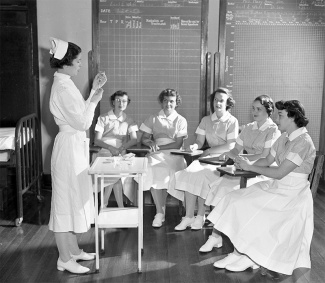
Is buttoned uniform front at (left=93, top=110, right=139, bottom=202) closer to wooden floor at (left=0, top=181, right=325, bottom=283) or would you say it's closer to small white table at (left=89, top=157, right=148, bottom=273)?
wooden floor at (left=0, top=181, right=325, bottom=283)

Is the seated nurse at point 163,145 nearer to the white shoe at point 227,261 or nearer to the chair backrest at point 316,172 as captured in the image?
the white shoe at point 227,261

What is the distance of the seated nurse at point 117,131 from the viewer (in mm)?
4938

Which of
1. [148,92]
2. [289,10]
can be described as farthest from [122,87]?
[289,10]

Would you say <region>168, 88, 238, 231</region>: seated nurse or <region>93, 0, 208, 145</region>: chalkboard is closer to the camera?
<region>168, 88, 238, 231</region>: seated nurse

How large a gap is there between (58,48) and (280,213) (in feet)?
6.18

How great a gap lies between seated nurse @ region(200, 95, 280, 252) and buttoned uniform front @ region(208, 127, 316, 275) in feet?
1.70

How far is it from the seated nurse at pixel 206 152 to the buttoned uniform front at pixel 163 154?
15 cm

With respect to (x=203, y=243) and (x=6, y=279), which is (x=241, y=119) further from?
(x=6, y=279)

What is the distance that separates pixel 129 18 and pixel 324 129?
101 inches

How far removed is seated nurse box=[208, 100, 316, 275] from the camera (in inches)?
134

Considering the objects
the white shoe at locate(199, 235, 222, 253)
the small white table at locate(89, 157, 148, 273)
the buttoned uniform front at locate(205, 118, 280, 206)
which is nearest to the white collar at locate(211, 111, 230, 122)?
the buttoned uniform front at locate(205, 118, 280, 206)

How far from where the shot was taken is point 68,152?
3508 millimetres

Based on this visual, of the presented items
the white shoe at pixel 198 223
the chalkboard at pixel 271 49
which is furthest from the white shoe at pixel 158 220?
the chalkboard at pixel 271 49

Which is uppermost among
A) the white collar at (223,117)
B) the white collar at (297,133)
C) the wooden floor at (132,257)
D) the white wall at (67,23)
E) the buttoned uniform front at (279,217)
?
the white wall at (67,23)
